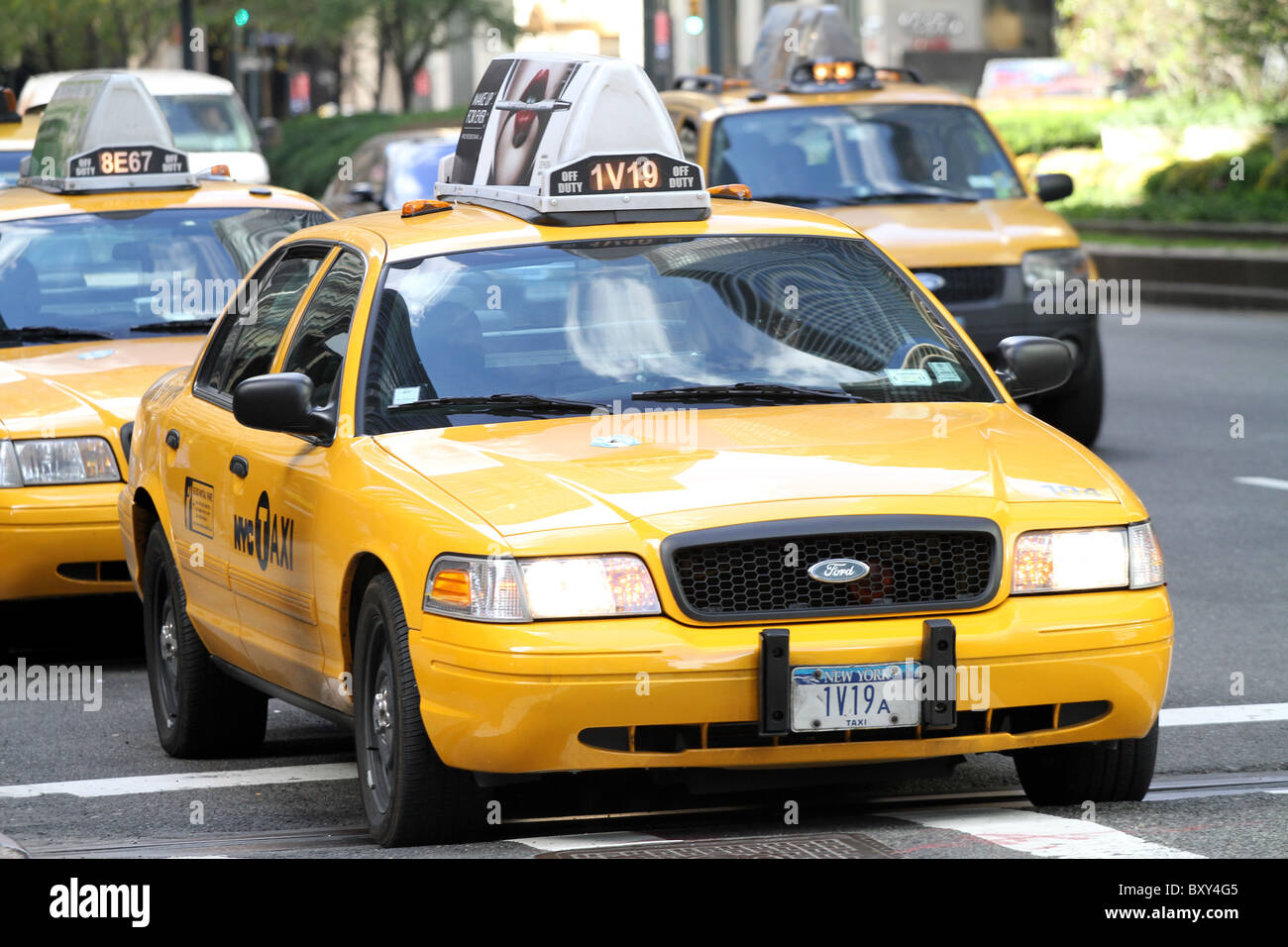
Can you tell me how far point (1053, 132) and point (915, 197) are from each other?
2470 centimetres

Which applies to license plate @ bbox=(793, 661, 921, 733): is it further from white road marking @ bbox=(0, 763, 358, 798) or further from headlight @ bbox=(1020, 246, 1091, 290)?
headlight @ bbox=(1020, 246, 1091, 290)

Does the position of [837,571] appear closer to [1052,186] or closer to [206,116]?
[1052,186]

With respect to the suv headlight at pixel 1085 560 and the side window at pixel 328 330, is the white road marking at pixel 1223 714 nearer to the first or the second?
the suv headlight at pixel 1085 560

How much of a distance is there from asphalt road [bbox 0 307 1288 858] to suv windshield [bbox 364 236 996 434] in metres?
1.04

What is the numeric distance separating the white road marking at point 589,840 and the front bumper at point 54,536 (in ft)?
11.5

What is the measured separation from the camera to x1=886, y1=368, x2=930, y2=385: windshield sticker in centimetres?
650

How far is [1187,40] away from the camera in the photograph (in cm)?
3228

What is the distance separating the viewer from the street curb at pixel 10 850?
572 cm

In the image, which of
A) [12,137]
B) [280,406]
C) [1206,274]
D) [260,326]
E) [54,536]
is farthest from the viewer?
[1206,274]

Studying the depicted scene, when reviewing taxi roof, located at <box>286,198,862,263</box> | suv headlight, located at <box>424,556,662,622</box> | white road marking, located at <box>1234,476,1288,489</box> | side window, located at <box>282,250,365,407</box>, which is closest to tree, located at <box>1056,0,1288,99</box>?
white road marking, located at <box>1234,476,1288,489</box>

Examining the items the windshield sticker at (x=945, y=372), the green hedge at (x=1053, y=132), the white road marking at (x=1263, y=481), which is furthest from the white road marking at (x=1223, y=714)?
the green hedge at (x=1053, y=132)

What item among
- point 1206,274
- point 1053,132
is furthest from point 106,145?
point 1053,132

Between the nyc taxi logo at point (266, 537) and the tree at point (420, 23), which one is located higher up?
the nyc taxi logo at point (266, 537)
